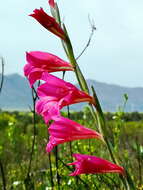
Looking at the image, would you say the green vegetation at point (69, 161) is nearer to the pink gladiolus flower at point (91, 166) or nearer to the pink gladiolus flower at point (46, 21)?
the pink gladiolus flower at point (91, 166)

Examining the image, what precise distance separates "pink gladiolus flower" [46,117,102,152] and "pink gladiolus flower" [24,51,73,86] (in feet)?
0.52

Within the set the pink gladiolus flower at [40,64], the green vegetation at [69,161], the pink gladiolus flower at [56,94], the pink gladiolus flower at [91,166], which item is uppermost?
the pink gladiolus flower at [40,64]

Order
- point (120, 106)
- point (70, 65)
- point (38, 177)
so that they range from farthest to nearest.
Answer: point (38, 177) → point (120, 106) → point (70, 65)

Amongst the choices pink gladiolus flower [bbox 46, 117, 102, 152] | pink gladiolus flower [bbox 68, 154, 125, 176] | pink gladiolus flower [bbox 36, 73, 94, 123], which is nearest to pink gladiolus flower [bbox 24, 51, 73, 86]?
pink gladiolus flower [bbox 36, 73, 94, 123]

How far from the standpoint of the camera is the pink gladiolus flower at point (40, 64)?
1.28 metres

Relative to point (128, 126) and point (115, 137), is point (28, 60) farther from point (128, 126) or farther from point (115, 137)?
point (128, 126)

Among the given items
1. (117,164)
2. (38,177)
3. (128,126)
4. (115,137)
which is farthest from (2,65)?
(128,126)

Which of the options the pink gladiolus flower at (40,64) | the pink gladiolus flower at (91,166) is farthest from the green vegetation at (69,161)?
the pink gladiolus flower at (40,64)

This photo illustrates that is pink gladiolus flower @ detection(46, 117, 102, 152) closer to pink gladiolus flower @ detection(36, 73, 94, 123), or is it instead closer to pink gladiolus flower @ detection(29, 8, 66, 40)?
pink gladiolus flower @ detection(36, 73, 94, 123)

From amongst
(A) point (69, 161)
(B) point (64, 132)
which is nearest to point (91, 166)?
(B) point (64, 132)

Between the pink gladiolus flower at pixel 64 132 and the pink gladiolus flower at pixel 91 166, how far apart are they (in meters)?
0.07

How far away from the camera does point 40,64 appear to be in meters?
1.31

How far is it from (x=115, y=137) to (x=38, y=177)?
2.13 metres

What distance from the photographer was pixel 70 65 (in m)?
1.33
